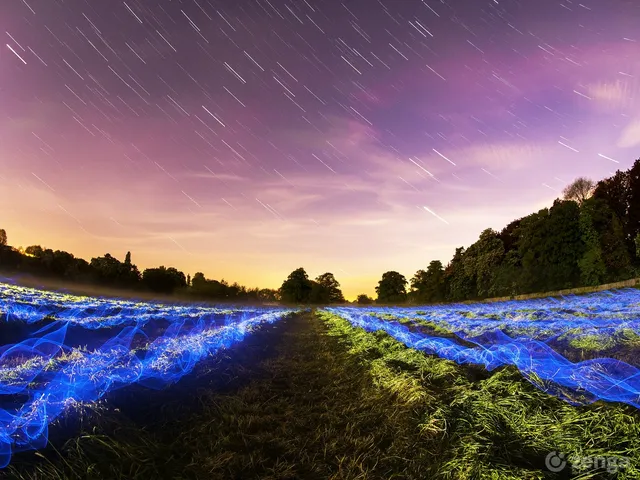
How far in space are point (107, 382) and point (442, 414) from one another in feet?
16.8

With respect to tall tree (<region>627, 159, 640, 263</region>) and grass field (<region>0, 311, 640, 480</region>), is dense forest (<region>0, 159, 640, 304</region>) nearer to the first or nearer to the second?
tall tree (<region>627, 159, 640, 263</region>)

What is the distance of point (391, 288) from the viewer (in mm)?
131250

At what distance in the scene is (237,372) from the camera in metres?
8.78

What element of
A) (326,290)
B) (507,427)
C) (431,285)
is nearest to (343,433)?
(507,427)

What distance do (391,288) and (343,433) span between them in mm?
129413

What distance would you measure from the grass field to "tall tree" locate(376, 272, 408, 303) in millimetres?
120820

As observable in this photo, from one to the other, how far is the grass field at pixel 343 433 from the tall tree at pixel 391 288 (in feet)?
396

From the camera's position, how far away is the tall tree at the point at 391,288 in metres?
128

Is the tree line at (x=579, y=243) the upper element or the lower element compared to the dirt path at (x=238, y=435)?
upper

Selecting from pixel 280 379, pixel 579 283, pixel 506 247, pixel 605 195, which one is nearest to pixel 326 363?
pixel 280 379

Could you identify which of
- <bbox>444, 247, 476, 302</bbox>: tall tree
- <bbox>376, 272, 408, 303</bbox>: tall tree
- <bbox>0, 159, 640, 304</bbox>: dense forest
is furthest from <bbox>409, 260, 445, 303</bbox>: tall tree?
<bbox>376, 272, 408, 303</bbox>: tall tree

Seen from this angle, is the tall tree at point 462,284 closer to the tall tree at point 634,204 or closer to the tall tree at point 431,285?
the tall tree at point 431,285

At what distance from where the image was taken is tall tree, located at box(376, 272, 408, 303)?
419 feet

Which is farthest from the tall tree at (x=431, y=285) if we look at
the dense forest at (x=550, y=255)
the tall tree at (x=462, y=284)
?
the tall tree at (x=462, y=284)
